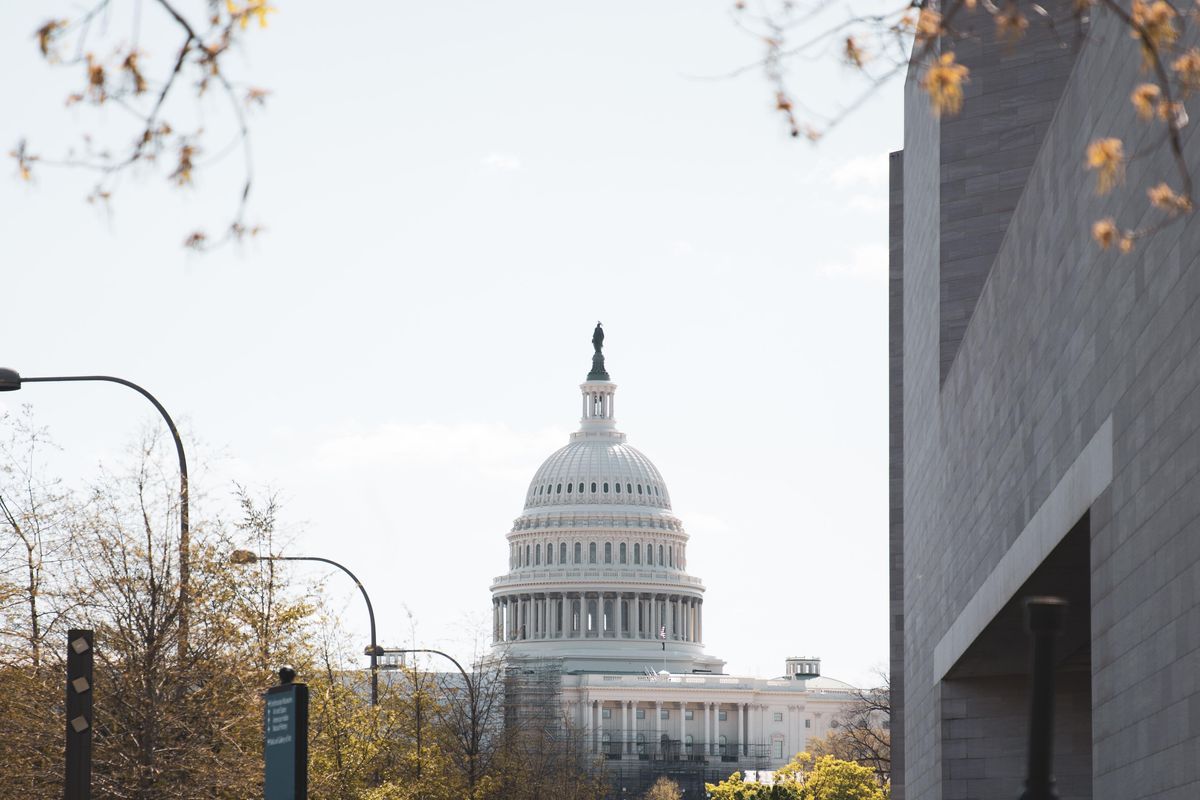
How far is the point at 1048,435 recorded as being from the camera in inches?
922

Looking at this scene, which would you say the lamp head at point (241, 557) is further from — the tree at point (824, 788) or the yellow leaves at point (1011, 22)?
the tree at point (824, 788)

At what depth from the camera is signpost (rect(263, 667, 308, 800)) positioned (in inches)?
806

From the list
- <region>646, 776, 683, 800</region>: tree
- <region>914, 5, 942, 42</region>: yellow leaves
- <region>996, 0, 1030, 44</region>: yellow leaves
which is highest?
<region>914, 5, 942, 42</region>: yellow leaves

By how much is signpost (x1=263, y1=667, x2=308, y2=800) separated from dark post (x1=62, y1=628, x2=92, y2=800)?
188 cm

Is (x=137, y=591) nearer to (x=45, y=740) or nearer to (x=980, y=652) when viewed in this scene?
(x=45, y=740)

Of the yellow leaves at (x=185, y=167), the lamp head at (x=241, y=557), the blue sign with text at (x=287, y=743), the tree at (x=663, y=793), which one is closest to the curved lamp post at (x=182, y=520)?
the lamp head at (x=241, y=557)

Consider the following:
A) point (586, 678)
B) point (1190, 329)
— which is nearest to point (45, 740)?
point (1190, 329)

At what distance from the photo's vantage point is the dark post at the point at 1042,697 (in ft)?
23.5

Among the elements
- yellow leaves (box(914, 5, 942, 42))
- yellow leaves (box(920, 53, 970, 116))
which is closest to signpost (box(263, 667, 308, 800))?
yellow leaves (box(914, 5, 942, 42))

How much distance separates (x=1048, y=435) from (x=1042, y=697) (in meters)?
16.5

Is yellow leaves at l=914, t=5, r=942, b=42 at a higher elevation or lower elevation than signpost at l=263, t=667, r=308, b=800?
higher

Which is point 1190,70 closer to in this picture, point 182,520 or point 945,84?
point 945,84

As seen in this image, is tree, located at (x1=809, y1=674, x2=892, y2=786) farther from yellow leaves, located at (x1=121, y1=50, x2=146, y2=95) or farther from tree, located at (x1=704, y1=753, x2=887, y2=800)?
yellow leaves, located at (x1=121, y1=50, x2=146, y2=95)

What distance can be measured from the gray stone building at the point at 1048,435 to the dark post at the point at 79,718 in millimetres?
10109
